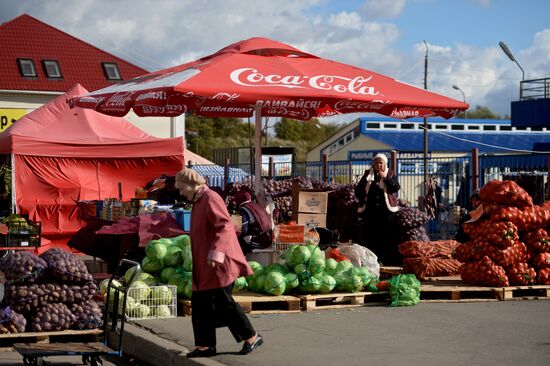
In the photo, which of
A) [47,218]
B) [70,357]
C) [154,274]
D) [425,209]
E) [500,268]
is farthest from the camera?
[47,218]

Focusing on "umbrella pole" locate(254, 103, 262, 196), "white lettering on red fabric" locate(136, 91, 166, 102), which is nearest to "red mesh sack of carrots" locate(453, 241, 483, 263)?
"umbrella pole" locate(254, 103, 262, 196)

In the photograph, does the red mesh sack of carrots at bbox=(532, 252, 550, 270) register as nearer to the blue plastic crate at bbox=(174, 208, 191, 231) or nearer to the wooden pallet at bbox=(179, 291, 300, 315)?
the wooden pallet at bbox=(179, 291, 300, 315)

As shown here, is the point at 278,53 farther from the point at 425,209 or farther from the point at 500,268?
the point at 425,209

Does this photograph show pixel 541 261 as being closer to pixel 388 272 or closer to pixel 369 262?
pixel 388 272

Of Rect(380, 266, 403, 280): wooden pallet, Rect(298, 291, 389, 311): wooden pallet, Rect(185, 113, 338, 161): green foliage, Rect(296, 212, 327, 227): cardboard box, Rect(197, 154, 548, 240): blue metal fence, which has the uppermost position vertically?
Rect(185, 113, 338, 161): green foliage

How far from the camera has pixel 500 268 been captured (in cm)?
1183

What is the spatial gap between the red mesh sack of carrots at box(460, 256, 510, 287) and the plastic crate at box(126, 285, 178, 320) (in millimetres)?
4029

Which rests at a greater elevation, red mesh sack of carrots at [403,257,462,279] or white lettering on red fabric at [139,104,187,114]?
white lettering on red fabric at [139,104,187,114]

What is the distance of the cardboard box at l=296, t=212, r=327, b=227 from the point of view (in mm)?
13344

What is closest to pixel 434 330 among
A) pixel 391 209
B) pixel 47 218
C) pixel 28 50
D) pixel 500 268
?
pixel 500 268

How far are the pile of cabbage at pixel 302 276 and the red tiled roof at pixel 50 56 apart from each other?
1523 inches

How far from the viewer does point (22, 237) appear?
15352 millimetres

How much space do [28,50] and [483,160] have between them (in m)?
35.0

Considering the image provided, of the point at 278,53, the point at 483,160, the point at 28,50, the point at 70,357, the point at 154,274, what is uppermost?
the point at 28,50
